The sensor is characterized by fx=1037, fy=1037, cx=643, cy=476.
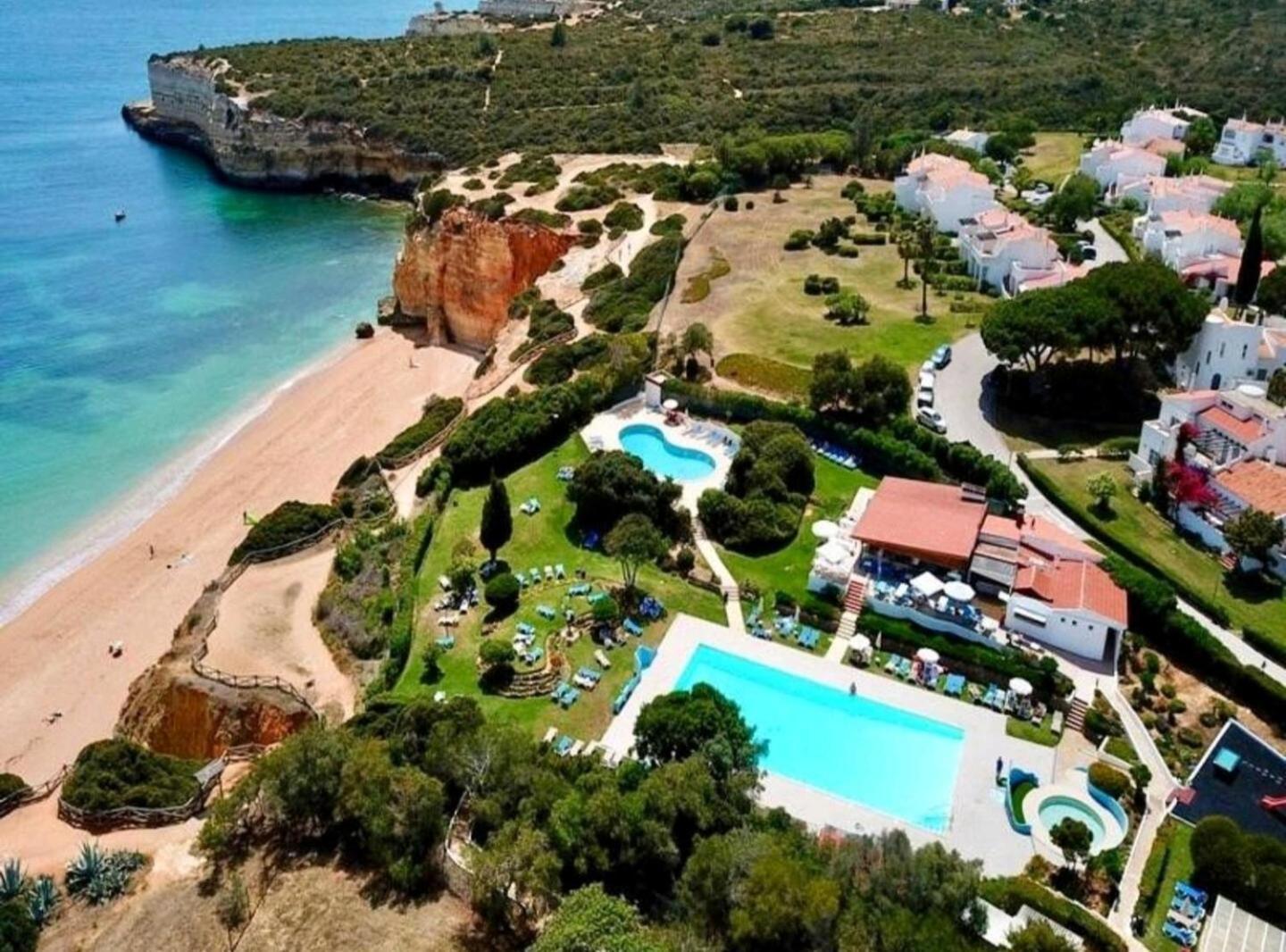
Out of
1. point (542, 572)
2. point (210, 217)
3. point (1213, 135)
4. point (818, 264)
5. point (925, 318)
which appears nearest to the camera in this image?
point (542, 572)

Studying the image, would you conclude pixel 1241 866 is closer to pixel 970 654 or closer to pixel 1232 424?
pixel 970 654

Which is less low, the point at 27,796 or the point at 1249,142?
the point at 1249,142

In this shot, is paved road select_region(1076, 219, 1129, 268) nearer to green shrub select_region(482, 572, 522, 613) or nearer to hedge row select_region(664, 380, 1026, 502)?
hedge row select_region(664, 380, 1026, 502)

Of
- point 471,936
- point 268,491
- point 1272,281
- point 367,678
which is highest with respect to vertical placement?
point 1272,281

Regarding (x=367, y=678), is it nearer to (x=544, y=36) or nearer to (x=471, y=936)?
(x=471, y=936)

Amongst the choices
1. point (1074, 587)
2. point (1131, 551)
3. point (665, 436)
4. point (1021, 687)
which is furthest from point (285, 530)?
point (1131, 551)

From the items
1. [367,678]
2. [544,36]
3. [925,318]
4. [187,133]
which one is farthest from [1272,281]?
Result: [187,133]
